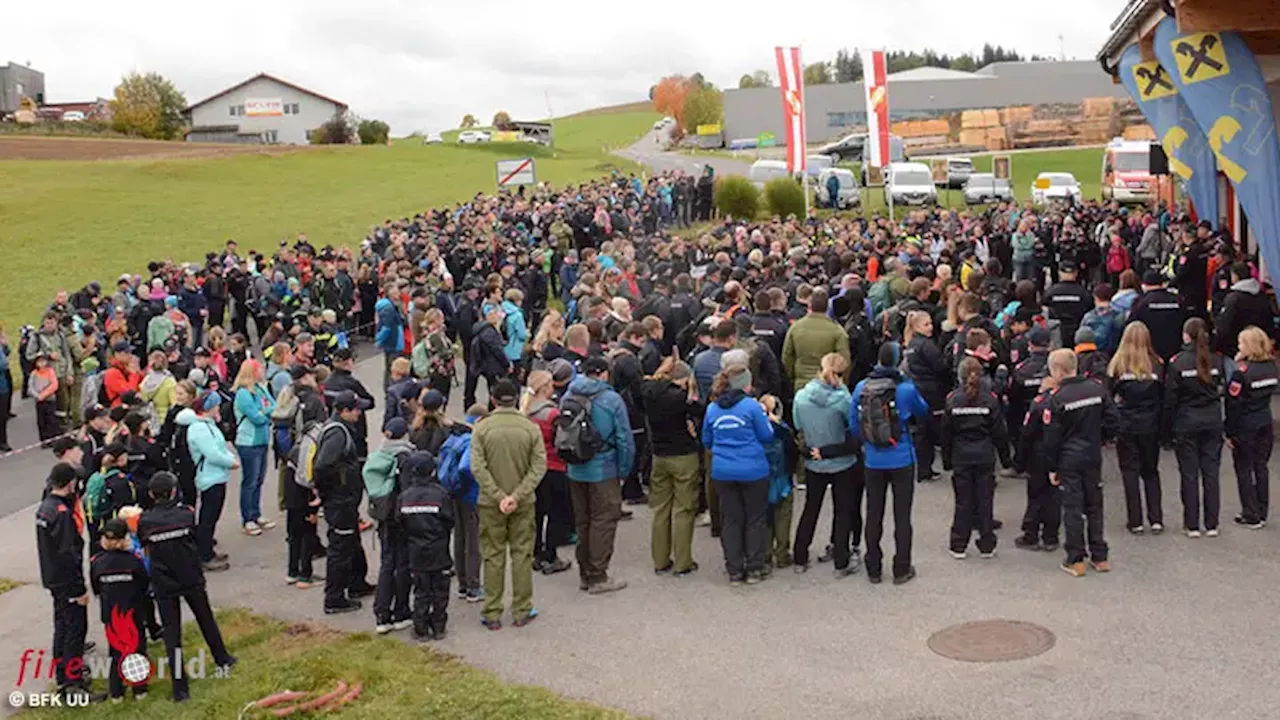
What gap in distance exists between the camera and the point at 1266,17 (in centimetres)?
1348

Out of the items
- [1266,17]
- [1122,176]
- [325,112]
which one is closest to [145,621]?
[1266,17]

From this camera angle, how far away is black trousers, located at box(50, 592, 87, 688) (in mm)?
8422

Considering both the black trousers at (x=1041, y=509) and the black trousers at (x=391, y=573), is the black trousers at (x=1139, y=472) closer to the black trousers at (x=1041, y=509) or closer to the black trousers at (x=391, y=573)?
the black trousers at (x=1041, y=509)

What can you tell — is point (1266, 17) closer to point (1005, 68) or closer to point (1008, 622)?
point (1008, 622)

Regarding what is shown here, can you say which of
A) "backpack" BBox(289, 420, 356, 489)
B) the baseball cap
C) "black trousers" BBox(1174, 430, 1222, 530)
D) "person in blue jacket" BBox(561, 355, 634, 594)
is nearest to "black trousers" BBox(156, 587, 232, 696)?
"backpack" BBox(289, 420, 356, 489)

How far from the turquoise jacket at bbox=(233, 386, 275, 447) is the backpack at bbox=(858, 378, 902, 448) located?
553 centimetres

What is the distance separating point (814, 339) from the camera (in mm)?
11852

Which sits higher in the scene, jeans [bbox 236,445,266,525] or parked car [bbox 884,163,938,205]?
parked car [bbox 884,163,938,205]

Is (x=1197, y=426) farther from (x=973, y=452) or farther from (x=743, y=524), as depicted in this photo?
(x=743, y=524)

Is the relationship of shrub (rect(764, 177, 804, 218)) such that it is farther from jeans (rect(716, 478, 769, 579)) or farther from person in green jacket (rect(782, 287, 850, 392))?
jeans (rect(716, 478, 769, 579))

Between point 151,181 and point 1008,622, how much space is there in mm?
52767

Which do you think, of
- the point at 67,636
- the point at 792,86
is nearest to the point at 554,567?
the point at 67,636

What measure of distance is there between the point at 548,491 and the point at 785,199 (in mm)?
25577

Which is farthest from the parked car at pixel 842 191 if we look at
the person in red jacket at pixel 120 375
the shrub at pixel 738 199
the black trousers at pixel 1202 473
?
the black trousers at pixel 1202 473
